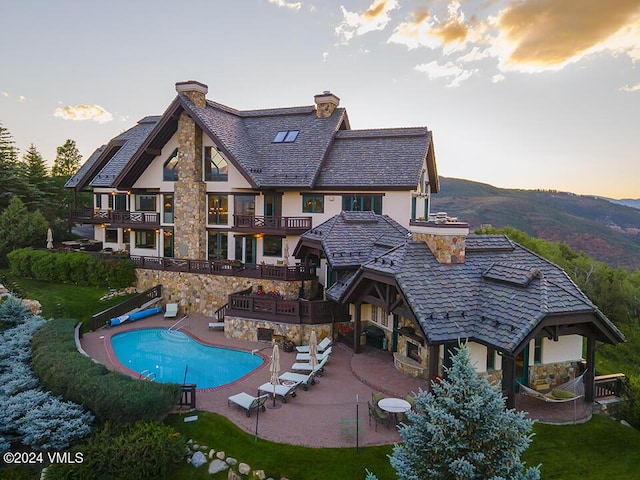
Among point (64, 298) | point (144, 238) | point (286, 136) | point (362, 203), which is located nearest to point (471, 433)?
point (362, 203)

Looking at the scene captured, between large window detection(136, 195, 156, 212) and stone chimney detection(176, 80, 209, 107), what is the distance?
296 inches

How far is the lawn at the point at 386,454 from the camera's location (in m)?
9.66

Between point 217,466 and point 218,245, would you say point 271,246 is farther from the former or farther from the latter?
point 217,466

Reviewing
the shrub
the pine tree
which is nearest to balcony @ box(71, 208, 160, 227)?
the shrub

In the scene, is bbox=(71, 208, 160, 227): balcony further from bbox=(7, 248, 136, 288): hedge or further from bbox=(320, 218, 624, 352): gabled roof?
bbox=(320, 218, 624, 352): gabled roof

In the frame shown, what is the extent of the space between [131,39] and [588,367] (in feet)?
92.8

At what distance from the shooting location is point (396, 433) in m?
11.2

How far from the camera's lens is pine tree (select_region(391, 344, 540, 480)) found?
6723mm

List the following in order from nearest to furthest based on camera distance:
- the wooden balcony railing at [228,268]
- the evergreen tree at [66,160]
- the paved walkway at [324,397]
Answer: the paved walkway at [324,397] → the wooden balcony railing at [228,268] → the evergreen tree at [66,160]

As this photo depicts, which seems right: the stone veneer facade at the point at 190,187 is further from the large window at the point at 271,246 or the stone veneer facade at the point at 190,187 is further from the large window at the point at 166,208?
the large window at the point at 271,246

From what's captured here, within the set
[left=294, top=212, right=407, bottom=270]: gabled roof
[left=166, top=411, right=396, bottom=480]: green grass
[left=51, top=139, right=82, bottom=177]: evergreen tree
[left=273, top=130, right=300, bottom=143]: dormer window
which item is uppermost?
[left=51, top=139, right=82, bottom=177]: evergreen tree

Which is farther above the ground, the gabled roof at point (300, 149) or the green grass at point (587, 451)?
the gabled roof at point (300, 149)

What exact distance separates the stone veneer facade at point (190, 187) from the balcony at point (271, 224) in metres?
2.94

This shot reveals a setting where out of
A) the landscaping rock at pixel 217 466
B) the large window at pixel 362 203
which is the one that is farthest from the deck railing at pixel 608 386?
the large window at pixel 362 203
